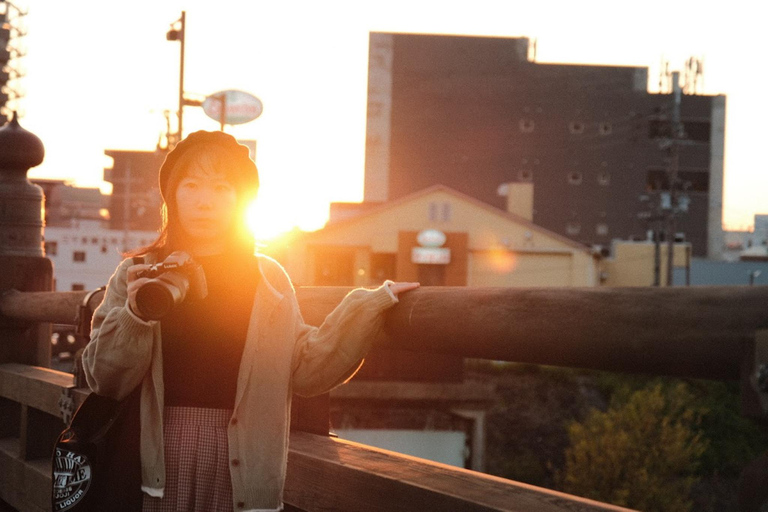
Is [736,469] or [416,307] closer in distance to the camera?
[416,307]

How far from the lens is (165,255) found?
233 centimetres

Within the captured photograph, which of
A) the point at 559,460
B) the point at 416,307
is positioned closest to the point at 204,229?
the point at 416,307

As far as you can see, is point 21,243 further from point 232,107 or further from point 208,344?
point 232,107

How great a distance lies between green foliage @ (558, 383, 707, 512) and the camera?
30.8m

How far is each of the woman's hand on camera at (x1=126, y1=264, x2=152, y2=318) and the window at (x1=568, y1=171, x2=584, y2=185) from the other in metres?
59.9

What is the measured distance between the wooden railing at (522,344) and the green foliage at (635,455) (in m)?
29.2

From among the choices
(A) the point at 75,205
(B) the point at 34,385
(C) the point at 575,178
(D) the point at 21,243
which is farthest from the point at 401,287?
(A) the point at 75,205

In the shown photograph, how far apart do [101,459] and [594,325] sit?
123 cm

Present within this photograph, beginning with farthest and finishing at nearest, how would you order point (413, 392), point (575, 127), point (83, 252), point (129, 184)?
point (129, 184), point (83, 252), point (575, 127), point (413, 392)

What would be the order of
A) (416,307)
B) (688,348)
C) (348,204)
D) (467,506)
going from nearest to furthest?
(688,348) → (467,506) → (416,307) → (348,204)

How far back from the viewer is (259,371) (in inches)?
84.5

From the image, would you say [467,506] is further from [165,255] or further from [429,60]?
[429,60]

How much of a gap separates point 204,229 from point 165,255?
13 centimetres

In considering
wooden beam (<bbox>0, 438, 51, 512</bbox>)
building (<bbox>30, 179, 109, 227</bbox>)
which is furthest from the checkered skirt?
building (<bbox>30, 179, 109, 227</bbox>)
